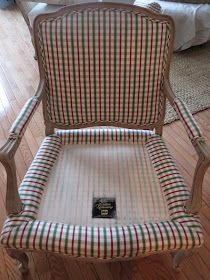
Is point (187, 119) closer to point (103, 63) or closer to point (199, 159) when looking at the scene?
point (199, 159)

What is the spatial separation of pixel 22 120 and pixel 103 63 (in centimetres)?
36

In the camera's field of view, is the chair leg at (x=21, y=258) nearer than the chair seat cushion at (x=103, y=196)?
No

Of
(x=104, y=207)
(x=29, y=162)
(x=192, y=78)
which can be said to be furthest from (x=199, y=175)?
(x=192, y=78)

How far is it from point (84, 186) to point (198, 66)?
1.97m

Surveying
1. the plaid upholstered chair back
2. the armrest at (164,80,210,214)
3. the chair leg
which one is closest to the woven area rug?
the plaid upholstered chair back

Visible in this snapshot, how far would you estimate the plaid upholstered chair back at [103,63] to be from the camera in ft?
3.38

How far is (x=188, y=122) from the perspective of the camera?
0.97 meters

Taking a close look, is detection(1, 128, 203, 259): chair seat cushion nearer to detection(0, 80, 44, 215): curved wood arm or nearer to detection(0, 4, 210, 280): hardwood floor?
detection(0, 80, 44, 215): curved wood arm

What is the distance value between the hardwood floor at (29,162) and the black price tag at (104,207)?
1.34ft

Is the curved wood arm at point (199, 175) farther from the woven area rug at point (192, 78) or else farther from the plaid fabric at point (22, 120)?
the woven area rug at point (192, 78)

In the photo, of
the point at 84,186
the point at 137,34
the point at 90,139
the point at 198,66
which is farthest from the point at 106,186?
the point at 198,66

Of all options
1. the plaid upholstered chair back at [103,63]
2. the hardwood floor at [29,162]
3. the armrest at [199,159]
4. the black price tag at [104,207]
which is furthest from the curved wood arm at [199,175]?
the hardwood floor at [29,162]

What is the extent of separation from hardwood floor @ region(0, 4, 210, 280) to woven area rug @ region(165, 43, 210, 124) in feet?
0.39

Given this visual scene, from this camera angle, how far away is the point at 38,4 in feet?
9.09
